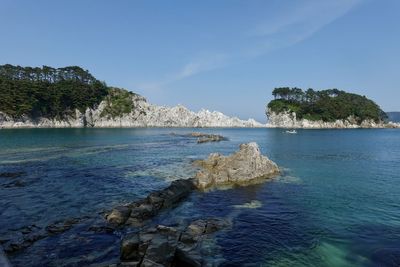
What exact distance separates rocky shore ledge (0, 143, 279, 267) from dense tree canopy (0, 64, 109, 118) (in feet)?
517

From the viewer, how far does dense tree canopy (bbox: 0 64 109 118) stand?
521 feet

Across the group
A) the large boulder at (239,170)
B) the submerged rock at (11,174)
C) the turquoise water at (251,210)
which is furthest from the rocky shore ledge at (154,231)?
the submerged rock at (11,174)

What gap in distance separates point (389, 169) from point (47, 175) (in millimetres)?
47264

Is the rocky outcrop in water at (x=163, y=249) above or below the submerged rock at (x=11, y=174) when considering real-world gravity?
above

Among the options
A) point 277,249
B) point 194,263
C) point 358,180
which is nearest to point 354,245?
point 277,249

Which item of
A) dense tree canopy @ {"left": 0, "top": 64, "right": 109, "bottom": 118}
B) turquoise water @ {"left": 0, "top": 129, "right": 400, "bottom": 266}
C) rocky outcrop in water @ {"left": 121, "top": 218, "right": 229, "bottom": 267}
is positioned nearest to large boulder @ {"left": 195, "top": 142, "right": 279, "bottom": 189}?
turquoise water @ {"left": 0, "top": 129, "right": 400, "bottom": 266}

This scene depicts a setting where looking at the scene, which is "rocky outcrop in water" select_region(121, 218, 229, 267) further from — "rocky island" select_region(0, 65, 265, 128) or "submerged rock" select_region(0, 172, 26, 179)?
"rocky island" select_region(0, 65, 265, 128)

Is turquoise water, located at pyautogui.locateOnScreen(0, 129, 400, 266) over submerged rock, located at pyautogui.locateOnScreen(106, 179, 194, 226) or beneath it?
beneath

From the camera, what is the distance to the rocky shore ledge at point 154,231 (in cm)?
1394

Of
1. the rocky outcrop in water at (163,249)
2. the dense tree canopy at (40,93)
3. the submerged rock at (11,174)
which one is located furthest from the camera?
the dense tree canopy at (40,93)

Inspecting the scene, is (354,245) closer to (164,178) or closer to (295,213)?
(295,213)

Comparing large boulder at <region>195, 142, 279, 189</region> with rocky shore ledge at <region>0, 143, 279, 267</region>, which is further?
large boulder at <region>195, 142, 279, 189</region>

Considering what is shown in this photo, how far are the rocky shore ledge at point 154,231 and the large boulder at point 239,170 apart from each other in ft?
0.39

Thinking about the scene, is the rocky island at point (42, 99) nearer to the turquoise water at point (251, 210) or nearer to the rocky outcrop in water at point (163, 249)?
the turquoise water at point (251, 210)
